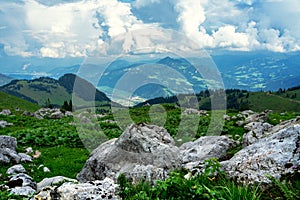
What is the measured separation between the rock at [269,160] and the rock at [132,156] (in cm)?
287

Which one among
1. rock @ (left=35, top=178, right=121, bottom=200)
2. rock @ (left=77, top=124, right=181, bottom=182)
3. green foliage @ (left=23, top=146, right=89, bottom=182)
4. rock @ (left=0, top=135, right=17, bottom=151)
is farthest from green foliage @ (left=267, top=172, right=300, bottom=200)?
rock @ (left=0, top=135, right=17, bottom=151)

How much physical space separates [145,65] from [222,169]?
2488cm

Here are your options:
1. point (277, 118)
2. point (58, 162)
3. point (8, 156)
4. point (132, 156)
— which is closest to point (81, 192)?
point (132, 156)

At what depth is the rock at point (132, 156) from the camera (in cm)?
1137

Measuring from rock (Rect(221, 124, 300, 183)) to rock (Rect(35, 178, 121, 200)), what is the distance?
3.42 m

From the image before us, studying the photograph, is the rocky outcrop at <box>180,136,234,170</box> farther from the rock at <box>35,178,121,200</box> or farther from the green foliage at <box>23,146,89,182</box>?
the rock at <box>35,178,121,200</box>

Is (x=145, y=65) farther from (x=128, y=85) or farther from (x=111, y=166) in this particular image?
(x=111, y=166)

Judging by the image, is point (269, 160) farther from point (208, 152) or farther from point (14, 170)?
point (14, 170)

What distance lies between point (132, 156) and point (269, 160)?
18.3ft

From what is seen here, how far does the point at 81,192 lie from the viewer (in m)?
7.26

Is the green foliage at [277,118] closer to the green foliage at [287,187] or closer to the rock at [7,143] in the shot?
the rock at [7,143]

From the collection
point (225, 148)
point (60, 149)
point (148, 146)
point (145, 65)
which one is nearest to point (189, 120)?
point (145, 65)

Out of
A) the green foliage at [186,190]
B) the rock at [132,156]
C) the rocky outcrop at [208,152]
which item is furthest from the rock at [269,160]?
the rocky outcrop at [208,152]

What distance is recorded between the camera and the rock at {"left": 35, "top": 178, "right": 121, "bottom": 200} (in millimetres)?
7164
